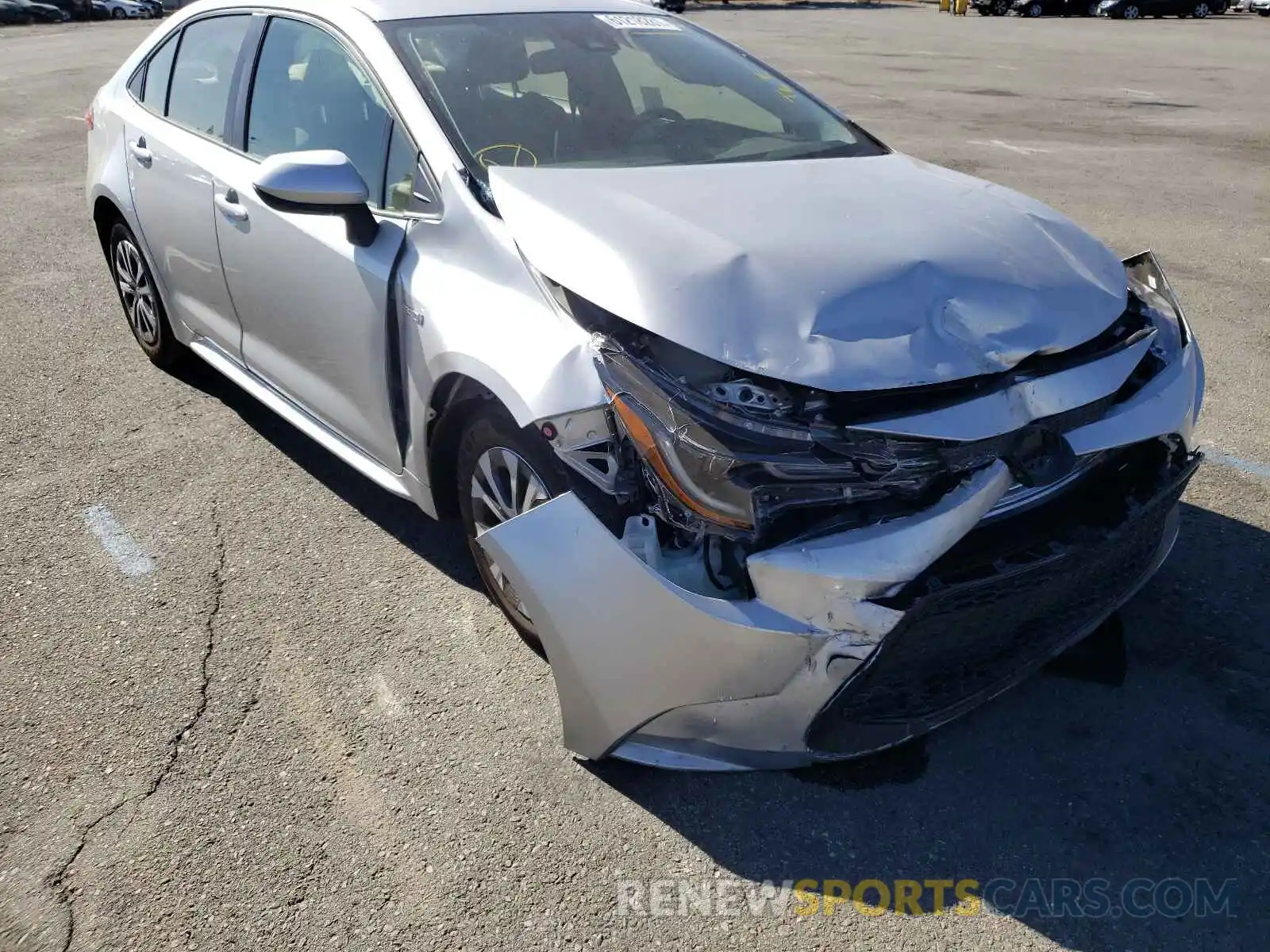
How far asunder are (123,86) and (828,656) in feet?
14.6

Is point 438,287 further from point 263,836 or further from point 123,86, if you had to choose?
point 123,86

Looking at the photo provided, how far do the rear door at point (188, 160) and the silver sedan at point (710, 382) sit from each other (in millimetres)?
496

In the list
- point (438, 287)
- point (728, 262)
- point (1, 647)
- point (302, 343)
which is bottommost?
point (1, 647)

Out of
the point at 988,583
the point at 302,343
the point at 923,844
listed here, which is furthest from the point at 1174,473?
the point at 302,343

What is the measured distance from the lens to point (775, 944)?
2.21 m

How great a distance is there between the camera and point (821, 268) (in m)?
2.49

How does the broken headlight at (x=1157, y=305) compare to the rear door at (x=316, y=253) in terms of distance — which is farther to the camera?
the rear door at (x=316, y=253)

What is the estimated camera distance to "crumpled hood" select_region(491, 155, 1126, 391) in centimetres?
231

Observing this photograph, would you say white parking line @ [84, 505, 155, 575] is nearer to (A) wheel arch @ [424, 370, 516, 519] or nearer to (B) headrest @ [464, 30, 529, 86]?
(A) wheel arch @ [424, 370, 516, 519]

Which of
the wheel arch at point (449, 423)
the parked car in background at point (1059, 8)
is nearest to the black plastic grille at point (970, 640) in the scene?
the wheel arch at point (449, 423)

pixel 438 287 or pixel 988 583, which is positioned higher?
pixel 438 287

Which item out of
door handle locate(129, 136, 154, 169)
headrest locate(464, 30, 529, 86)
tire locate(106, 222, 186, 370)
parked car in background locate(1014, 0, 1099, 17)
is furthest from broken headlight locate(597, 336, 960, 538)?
parked car in background locate(1014, 0, 1099, 17)

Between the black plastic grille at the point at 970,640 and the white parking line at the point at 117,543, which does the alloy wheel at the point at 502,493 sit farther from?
the white parking line at the point at 117,543

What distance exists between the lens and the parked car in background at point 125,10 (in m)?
39.5
